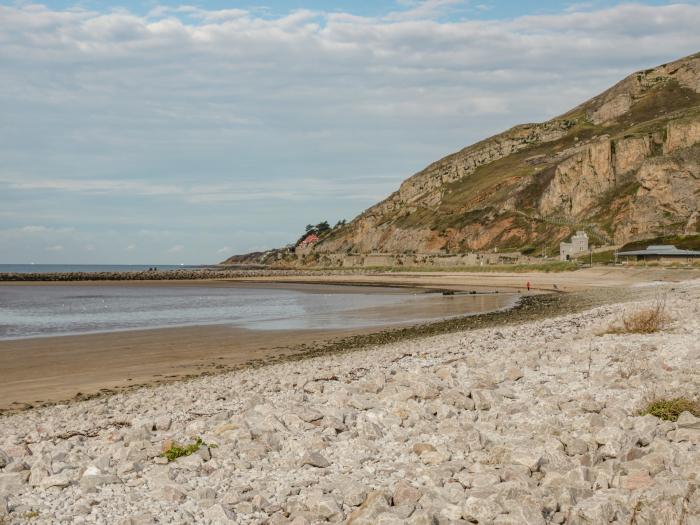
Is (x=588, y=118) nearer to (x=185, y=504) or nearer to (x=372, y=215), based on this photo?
(x=372, y=215)

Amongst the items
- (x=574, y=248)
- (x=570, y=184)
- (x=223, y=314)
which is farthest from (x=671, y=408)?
(x=570, y=184)

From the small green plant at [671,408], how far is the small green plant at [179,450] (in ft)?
17.9

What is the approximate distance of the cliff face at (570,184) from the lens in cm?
11462

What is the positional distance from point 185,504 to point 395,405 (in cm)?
370

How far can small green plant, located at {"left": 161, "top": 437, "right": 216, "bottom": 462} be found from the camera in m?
7.46

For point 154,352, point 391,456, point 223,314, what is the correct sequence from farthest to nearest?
1. point 223,314
2. point 154,352
3. point 391,456

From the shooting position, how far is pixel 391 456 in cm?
738

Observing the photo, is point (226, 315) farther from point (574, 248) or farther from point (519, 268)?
point (574, 248)

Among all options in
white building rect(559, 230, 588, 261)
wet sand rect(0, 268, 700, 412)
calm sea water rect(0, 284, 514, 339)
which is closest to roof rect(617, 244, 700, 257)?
white building rect(559, 230, 588, 261)

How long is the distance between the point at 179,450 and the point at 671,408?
6.01 meters

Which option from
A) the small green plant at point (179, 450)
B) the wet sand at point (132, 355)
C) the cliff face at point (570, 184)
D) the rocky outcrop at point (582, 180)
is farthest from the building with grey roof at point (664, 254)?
the small green plant at point (179, 450)

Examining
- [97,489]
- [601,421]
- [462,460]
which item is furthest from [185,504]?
[601,421]

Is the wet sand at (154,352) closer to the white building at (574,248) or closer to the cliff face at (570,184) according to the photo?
the white building at (574,248)

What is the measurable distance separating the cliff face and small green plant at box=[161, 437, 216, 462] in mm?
109744
